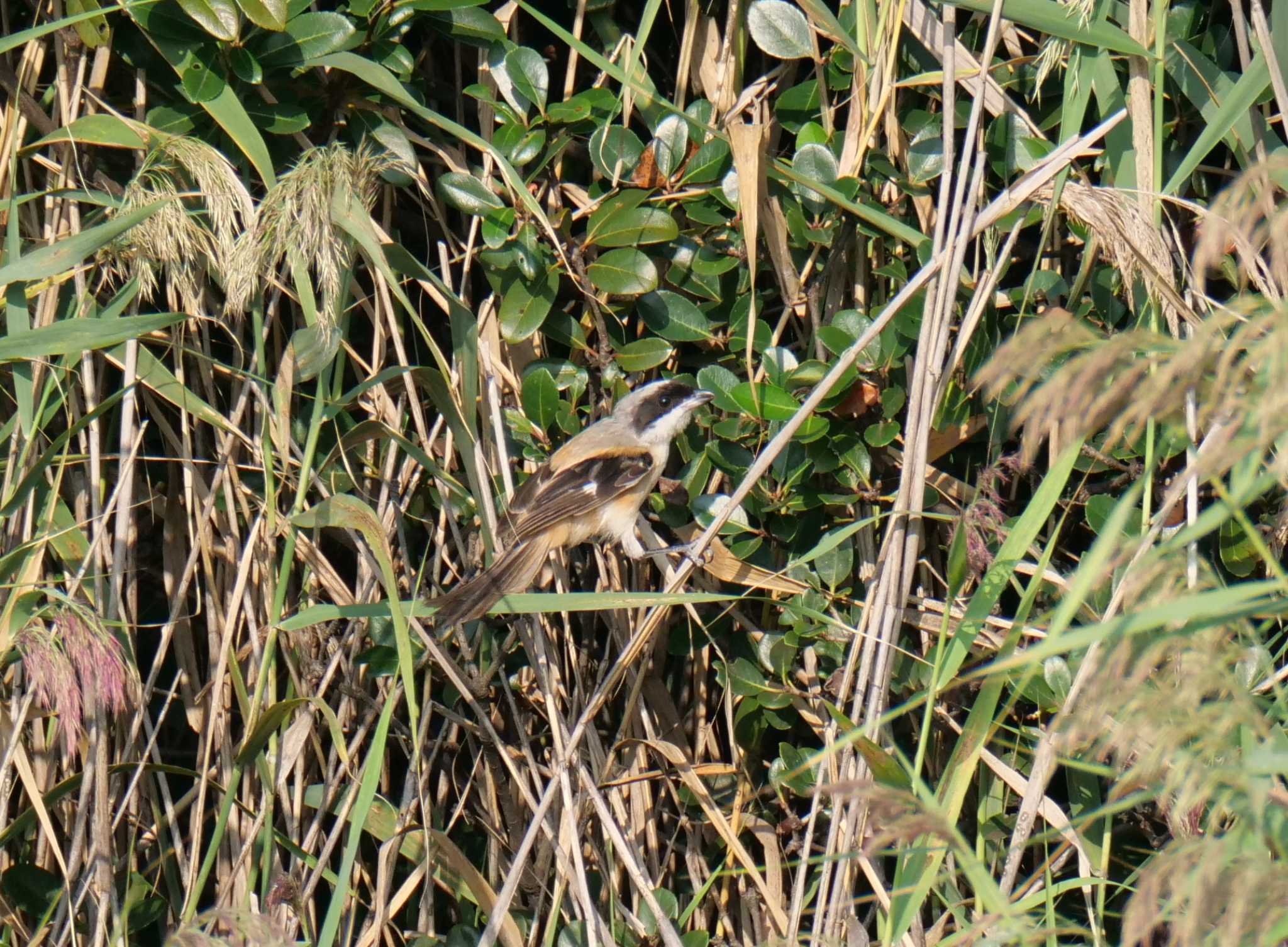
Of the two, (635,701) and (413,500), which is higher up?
(413,500)

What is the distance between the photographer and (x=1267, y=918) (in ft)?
4.40

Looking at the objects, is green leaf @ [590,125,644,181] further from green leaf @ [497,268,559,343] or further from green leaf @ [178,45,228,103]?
green leaf @ [178,45,228,103]

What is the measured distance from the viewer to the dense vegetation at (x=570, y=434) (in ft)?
9.00

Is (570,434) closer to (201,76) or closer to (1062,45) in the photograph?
(201,76)

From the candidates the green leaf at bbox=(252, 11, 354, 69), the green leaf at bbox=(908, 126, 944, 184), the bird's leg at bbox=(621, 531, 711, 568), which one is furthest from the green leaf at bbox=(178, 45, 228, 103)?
the green leaf at bbox=(908, 126, 944, 184)

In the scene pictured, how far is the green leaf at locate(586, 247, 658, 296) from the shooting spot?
127 inches

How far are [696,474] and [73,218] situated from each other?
5.63 ft

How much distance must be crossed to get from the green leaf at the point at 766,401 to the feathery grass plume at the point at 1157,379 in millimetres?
1610

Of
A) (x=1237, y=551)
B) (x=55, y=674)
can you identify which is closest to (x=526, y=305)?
(x=55, y=674)

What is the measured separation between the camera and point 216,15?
10.0 feet

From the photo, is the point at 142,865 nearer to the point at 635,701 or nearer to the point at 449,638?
the point at 449,638

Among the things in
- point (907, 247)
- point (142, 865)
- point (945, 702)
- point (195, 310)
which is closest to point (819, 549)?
point (945, 702)

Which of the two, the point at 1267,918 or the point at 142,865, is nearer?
the point at 1267,918

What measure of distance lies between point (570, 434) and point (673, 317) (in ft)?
1.38
